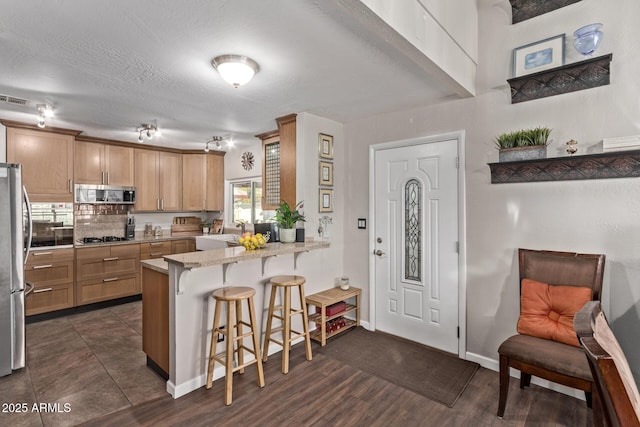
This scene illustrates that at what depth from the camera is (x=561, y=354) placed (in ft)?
6.41

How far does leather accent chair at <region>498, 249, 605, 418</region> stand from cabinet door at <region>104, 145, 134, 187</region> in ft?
17.0

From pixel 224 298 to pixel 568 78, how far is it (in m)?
2.97

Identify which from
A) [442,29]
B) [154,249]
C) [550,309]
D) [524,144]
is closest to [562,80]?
[524,144]

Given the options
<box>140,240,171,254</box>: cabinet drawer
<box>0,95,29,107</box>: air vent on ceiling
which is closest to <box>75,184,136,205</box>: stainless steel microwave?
<box>140,240,171,254</box>: cabinet drawer

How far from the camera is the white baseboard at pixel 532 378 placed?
2.36 m

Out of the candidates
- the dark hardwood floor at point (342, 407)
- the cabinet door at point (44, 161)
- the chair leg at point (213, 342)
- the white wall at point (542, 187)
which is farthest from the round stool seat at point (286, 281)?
the cabinet door at point (44, 161)

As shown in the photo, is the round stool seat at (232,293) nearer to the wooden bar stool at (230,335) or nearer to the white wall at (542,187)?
the wooden bar stool at (230,335)

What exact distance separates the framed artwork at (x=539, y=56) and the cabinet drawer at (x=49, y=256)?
5.30 meters

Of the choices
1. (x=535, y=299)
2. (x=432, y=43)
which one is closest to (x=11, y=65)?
(x=432, y=43)

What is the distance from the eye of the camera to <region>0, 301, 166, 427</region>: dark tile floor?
7.23ft

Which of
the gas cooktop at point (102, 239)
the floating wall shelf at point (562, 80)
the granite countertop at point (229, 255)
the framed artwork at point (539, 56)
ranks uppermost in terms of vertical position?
the framed artwork at point (539, 56)

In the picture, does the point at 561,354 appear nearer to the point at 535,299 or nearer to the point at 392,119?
the point at 535,299

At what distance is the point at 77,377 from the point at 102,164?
123 inches

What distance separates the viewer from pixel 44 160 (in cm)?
402
